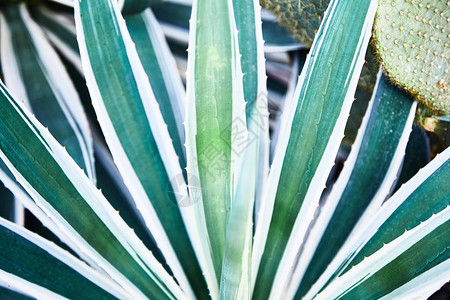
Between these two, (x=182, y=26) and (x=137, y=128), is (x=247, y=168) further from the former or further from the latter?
(x=182, y=26)

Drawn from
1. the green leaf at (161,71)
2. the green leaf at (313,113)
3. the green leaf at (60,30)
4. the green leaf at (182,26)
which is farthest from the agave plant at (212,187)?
the green leaf at (60,30)

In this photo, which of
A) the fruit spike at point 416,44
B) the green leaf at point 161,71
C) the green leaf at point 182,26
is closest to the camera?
the fruit spike at point 416,44

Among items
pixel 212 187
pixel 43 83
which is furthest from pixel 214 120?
pixel 43 83

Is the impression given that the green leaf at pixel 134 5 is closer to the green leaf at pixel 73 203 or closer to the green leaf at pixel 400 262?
the green leaf at pixel 73 203

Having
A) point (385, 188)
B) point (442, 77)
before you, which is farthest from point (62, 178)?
point (442, 77)

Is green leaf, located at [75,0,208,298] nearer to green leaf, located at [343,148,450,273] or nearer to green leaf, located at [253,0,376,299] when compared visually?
green leaf, located at [253,0,376,299]

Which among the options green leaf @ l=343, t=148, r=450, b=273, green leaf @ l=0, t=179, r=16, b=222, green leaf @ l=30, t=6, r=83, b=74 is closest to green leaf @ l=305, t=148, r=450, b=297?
green leaf @ l=343, t=148, r=450, b=273

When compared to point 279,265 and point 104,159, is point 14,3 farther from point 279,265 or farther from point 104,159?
point 279,265

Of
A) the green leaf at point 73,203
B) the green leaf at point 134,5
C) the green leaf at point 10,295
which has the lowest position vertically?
the green leaf at point 10,295
